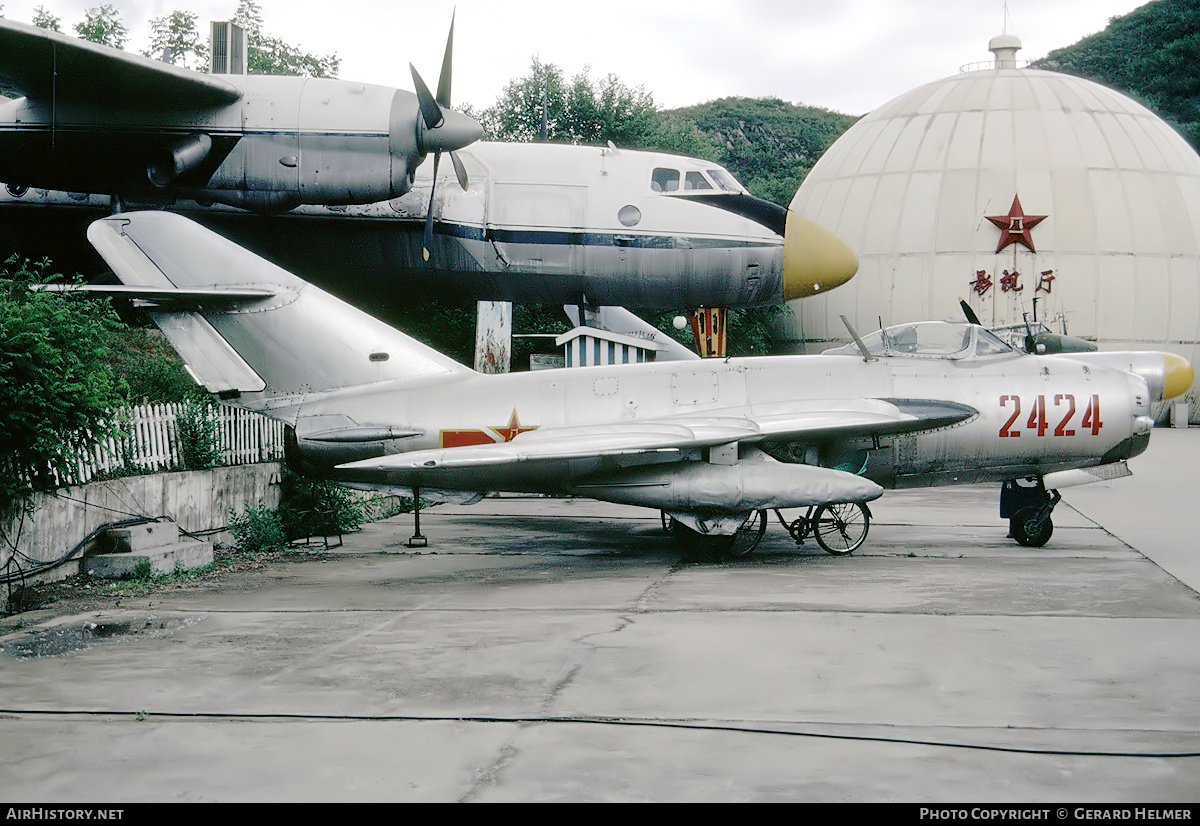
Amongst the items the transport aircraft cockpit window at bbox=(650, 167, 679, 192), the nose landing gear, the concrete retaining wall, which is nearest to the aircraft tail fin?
the concrete retaining wall

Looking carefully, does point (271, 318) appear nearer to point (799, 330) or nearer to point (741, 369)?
point (741, 369)

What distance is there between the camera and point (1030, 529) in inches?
527

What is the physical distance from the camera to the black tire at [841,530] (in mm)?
12820

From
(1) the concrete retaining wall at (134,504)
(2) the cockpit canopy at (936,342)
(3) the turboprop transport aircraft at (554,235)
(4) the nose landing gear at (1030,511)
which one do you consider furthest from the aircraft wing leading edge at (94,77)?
(4) the nose landing gear at (1030,511)

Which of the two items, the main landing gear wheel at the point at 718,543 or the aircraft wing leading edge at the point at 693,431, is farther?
the main landing gear wheel at the point at 718,543

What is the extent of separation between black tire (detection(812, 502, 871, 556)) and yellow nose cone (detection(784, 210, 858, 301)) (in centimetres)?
546

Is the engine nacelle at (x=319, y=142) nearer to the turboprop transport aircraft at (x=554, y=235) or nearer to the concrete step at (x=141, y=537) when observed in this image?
the turboprop transport aircraft at (x=554, y=235)

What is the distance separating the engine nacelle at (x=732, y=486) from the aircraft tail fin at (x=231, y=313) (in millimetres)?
3387

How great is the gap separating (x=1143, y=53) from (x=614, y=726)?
357 ft

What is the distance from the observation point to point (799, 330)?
143ft

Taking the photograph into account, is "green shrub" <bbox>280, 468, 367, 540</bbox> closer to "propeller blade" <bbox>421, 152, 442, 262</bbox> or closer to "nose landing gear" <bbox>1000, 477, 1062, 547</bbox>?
"propeller blade" <bbox>421, 152, 442, 262</bbox>

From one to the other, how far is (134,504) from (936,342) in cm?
937

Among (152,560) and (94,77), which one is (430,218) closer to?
(94,77)

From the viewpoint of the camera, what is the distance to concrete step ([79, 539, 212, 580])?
10.9 meters
